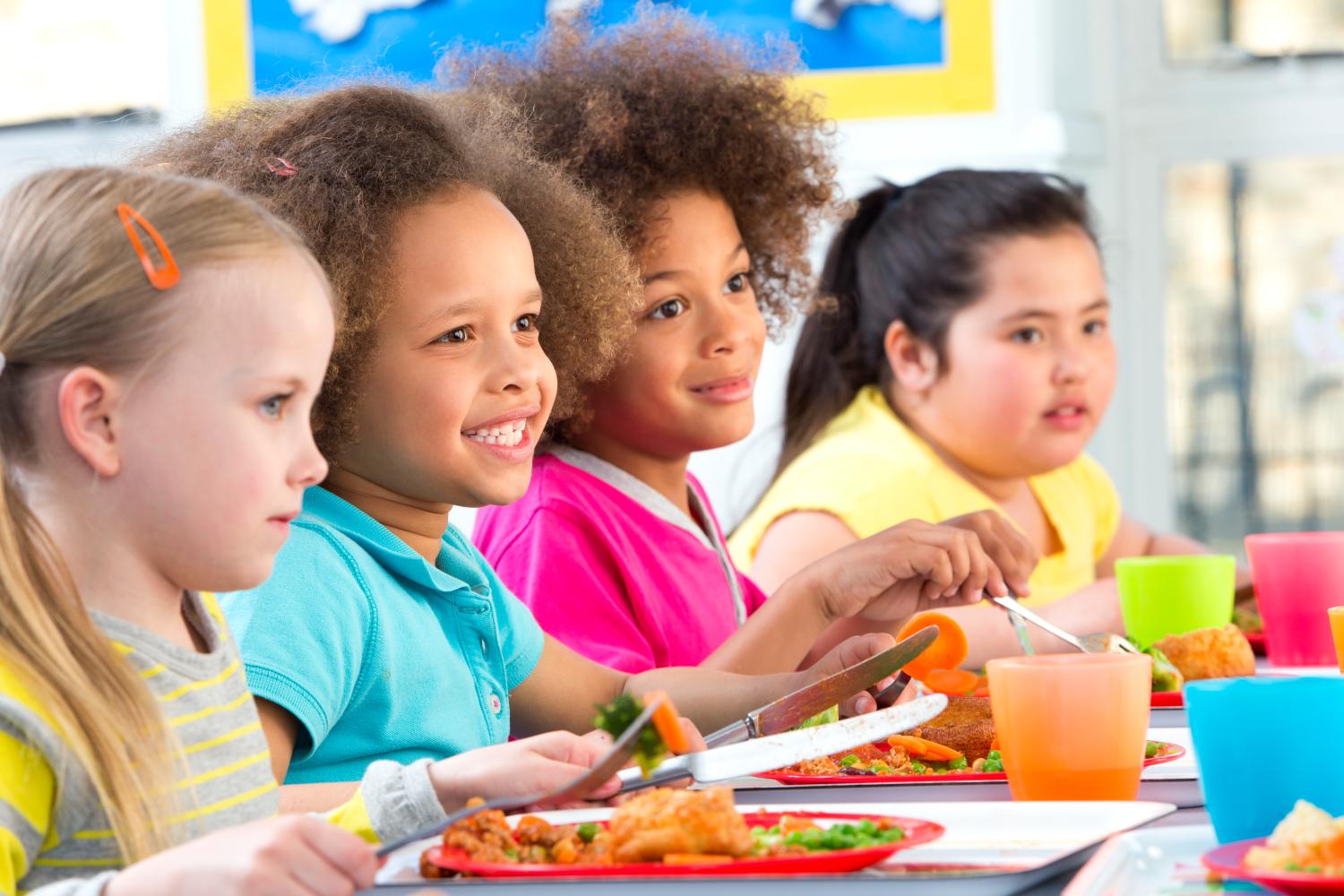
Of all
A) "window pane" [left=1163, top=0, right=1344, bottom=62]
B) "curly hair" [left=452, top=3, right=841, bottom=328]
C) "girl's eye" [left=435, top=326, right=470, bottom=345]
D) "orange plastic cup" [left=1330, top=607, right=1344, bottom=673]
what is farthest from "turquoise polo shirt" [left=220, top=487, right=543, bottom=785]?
"window pane" [left=1163, top=0, right=1344, bottom=62]

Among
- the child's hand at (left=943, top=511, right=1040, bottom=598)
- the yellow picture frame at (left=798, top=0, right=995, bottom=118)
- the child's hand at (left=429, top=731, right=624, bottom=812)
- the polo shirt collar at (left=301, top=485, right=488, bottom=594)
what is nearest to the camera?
the child's hand at (left=429, top=731, right=624, bottom=812)

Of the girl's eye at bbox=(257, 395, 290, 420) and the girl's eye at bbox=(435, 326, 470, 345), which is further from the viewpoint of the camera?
the girl's eye at bbox=(435, 326, 470, 345)

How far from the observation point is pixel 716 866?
24.6 inches

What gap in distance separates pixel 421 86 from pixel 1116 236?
73.9 inches

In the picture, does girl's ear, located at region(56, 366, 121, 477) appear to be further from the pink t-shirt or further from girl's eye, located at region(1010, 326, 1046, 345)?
girl's eye, located at region(1010, 326, 1046, 345)

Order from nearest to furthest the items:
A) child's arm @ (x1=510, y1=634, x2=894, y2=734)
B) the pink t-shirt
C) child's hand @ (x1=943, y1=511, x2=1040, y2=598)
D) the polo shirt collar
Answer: the polo shirt collar
child's arm @ (x1=510, y1=634, x2=894, y2=734)
child's hand @ (x1=943, y1=511, x2=1040, y2=598)
the pink t-shirt

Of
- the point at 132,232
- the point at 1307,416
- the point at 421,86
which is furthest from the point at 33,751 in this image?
the point at 1307,416

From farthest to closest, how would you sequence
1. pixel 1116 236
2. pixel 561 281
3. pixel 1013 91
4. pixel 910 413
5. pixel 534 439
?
pixel 1116 236, pixel 1013 91, pixel 910 413, pixel 561 281, pixel 534 439

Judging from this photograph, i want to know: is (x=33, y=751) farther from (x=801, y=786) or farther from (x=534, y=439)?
(x=534, y=439)

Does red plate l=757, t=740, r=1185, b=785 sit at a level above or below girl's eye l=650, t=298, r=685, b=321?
below

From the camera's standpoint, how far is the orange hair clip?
74cm

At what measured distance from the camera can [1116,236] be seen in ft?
9.82

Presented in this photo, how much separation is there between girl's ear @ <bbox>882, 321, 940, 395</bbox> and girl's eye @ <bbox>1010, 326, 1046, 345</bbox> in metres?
0.10

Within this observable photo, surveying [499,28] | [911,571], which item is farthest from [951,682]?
[499,28]
